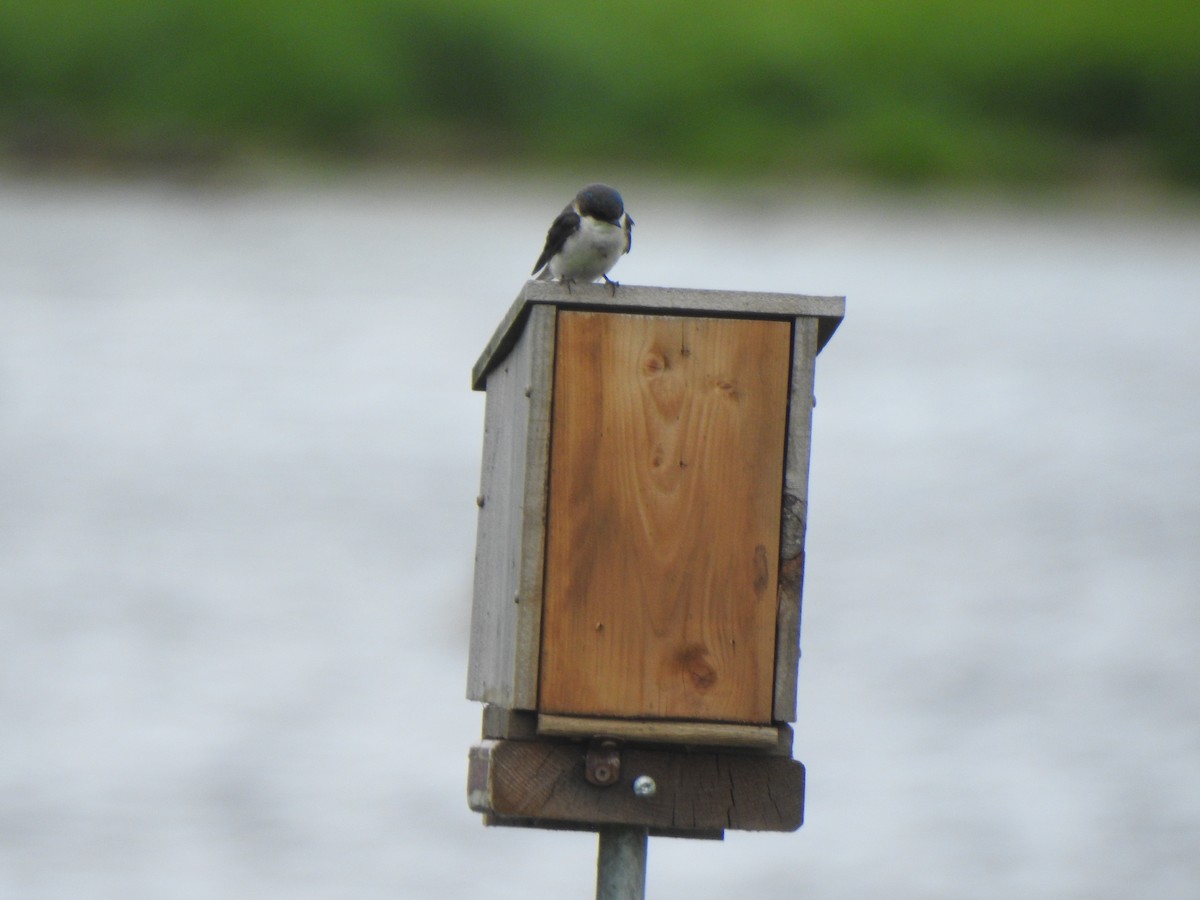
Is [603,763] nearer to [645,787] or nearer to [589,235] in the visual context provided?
[645,787]

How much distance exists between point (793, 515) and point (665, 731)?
1.21ft

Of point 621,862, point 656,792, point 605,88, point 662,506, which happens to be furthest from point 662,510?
point 605,88

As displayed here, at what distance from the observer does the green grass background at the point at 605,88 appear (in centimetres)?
1205

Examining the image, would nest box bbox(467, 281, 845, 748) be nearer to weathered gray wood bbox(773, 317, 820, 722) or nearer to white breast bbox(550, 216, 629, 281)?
weathered gray wood bbox(773, 317, 820, 722)

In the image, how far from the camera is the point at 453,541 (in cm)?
891

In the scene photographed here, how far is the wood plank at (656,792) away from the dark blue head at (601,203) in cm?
109

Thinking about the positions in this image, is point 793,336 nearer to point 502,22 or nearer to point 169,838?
point 169,838

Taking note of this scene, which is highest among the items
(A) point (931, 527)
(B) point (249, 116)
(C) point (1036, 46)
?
(C) point (1036, 46)

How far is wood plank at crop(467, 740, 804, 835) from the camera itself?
2551mm

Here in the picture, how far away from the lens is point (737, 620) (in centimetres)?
258

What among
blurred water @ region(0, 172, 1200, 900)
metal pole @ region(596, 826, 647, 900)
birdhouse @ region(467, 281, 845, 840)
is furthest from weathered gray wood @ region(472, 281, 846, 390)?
blurred water @ region(0, 172, 1200, 900)

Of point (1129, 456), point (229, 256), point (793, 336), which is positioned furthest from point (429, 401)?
point (793, 336)

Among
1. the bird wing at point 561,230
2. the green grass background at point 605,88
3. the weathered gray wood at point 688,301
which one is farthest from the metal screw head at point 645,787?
the green grass background at point 605,88

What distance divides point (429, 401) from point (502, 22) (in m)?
3.25
